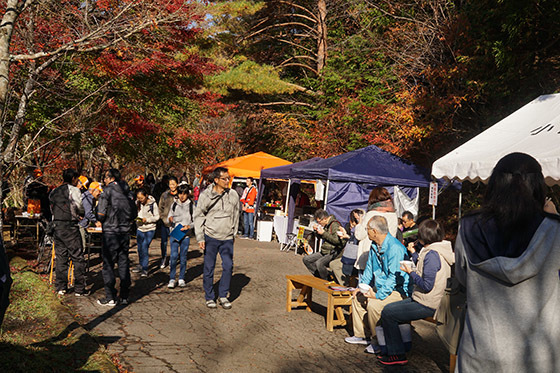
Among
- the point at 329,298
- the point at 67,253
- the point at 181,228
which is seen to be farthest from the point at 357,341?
the point at 67,253

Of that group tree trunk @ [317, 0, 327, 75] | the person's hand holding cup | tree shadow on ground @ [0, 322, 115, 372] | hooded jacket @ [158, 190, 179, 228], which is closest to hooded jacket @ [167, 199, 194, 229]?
hooded jacket @ [158, 190, 179, 228]

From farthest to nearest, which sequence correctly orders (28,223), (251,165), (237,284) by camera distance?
(251,165) → (28,223) → (237,284)

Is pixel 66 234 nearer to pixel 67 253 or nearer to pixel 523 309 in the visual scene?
pixel 67 253

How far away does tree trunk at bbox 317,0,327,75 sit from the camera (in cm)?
2572

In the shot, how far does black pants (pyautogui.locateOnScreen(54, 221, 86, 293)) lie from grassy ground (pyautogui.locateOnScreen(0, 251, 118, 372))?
31cm

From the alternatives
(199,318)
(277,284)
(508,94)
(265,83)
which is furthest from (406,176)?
(265,83)

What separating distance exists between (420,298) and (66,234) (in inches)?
212

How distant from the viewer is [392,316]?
5.23 metres

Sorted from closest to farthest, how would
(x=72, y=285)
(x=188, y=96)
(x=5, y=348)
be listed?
(x=5, y=348), (x=72, y=285), (x=188, y=96)

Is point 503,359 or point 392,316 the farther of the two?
point 392,316

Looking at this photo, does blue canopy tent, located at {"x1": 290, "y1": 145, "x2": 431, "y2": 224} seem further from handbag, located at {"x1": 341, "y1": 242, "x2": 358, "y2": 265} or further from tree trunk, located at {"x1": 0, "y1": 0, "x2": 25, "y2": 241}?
tree trunk, located at {"x1": 0, "y1": 0, "x2": 25, "y2": 241}

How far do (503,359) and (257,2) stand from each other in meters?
23.9

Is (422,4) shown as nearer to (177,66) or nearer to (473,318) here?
(177,66)

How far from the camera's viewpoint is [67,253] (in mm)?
7555
